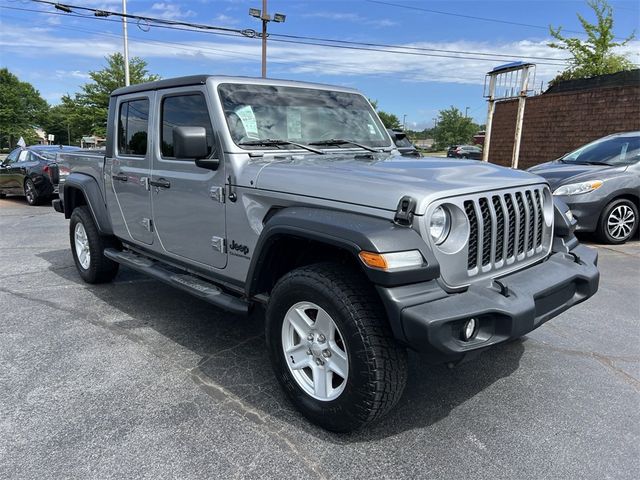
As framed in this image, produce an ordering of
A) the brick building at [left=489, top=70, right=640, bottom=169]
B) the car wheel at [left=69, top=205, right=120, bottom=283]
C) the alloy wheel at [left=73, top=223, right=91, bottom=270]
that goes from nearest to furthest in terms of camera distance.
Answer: the car wheel at [left=69, top=205, right=120, bottom=283] → the alloy wheel at [left=73, top=223, right=91, bottom=270] → the brick building at [left=489, top=70, right=640, bottom=169]

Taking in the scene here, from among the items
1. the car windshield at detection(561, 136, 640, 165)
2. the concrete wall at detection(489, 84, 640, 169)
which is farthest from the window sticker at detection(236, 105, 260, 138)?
the concrete wall at detection(489, 84, 640, 169)

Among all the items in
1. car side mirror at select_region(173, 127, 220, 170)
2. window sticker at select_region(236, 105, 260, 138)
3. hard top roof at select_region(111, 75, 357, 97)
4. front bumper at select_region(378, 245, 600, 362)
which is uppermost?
hard top roof at select_region(111, 75, 357, 97)

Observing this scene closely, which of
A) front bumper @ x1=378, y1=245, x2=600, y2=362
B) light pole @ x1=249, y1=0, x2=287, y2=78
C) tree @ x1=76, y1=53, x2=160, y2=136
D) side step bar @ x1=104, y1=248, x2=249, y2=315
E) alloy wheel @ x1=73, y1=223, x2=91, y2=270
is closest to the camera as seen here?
front bumper @ x1=378, y1=245, x2=600, y2=362

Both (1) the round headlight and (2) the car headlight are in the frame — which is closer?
(1) the round headlight

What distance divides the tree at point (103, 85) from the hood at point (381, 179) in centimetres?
3487

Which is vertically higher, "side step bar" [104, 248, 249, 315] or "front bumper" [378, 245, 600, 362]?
"front bumper" [378, 245, 600, 362]

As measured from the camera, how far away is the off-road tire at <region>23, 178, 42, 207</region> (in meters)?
12.0

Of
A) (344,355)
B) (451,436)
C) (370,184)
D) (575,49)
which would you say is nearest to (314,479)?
(344,355)

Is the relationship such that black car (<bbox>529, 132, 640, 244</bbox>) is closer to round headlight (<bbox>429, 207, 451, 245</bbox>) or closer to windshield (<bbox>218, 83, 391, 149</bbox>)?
windshield (<bbox>218, 83, 391, 149</bbox>)

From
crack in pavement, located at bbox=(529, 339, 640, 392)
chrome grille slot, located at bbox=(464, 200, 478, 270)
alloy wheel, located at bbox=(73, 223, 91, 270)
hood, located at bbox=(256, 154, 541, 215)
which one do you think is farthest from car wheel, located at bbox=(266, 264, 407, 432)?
alloy wheel, located at bbox=(73, 223, 91, 270)

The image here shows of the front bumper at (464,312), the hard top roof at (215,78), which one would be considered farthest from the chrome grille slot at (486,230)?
the hard top roof at (215,78)

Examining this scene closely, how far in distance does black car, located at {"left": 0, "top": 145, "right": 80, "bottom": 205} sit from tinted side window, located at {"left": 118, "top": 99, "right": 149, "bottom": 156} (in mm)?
7832

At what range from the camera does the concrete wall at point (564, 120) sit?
12.4 meters

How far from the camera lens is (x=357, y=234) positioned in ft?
7.52
